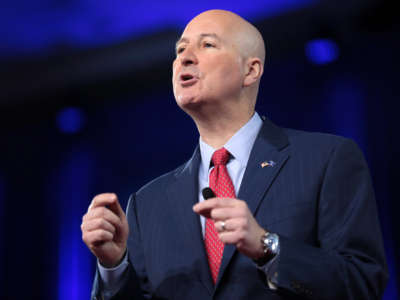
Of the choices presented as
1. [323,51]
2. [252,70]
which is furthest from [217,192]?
[323,51]

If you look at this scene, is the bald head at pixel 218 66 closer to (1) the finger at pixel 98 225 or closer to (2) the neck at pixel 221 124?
(2) the neck at pixel 221 124

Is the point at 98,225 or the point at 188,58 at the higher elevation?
the point at 188,58

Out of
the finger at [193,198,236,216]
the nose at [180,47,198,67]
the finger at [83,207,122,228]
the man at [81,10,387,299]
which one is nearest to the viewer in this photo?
the finger at [193,198,236,216]

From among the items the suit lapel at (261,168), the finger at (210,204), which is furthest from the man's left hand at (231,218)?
the suit lapel at (261,168)

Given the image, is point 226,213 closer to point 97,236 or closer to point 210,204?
point 210,204

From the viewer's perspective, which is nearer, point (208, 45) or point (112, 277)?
point (112, 277)

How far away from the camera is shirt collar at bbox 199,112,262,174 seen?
166 cm

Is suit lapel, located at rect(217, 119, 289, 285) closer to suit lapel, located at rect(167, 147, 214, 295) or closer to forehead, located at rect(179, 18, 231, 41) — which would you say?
suit lapel, located at rect(167, 147, 214, 295)

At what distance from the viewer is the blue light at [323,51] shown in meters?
3.16

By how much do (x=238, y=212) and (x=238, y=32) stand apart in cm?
80

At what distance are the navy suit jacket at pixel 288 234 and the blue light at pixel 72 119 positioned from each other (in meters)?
2.49

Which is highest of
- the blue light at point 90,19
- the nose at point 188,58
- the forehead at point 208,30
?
the blue light at point 90,19

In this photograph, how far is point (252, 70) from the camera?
181 centimetres

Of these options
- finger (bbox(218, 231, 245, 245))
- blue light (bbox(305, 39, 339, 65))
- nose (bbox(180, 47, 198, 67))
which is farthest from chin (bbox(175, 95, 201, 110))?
blue light (bbox(305, 39, 339, 65))
